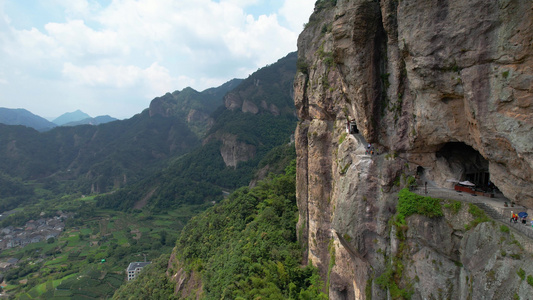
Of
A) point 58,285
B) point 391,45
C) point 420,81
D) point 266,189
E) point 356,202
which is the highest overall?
point 391,45

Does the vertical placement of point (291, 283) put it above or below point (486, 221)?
below

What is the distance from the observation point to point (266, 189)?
4169 centimetres

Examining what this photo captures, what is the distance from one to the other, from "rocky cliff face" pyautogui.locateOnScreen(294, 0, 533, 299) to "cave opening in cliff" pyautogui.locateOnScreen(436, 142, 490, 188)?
0.05 m

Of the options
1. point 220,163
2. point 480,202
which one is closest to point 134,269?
point 220,163

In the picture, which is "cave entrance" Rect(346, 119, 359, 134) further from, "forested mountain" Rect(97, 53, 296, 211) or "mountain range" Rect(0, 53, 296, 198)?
"mountain range" Rect(0, 53, 296, 198)

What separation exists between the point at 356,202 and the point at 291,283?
11007 millimetres

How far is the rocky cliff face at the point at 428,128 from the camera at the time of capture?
967 cm

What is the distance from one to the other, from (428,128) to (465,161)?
136 inches

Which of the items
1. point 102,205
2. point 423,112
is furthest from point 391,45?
point 102,205

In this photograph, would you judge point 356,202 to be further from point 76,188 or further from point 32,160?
point 32,160

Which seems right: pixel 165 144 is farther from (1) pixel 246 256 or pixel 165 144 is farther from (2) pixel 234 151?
(1) pixel 246 256

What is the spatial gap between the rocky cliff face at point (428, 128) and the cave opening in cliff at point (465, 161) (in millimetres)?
51

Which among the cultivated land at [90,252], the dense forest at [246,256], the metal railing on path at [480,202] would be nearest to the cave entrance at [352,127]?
the metal railing on path at [480,202]

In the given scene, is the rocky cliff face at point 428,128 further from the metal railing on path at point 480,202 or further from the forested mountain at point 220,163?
the forested mountain at point 220,163
